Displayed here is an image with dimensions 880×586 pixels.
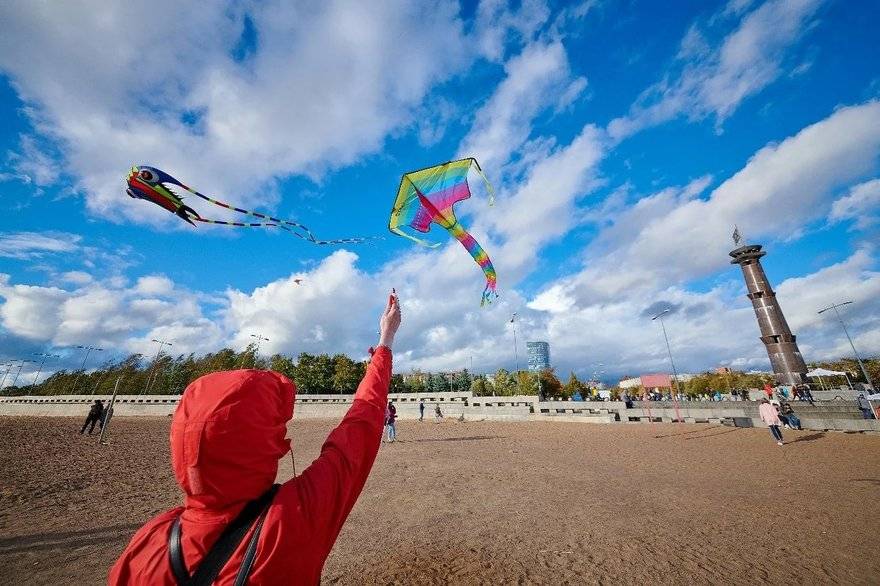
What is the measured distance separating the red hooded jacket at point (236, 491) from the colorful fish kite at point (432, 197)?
4.95 m

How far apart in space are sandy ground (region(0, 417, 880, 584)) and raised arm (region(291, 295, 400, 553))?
503cm

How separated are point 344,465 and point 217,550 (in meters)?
0.53

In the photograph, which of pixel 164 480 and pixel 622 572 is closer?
pixel 622 572

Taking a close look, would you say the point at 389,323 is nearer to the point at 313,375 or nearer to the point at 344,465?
the point at 344,465

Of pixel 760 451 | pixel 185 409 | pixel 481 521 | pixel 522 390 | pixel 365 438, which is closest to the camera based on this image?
pixel 185 409

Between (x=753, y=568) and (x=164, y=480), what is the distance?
1523cm

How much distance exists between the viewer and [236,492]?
1.42m

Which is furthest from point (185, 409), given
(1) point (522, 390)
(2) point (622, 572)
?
(1) point (522, 390)

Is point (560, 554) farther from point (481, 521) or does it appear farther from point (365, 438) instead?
point (365, 438)

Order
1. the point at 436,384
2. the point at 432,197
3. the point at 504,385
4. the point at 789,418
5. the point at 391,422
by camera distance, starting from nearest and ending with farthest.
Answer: the point at 432,197 < the point at 391,422 < the point at 789,418 < the point at 504,385 < the point at 436,384

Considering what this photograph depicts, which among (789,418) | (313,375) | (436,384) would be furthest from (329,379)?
(789,418)

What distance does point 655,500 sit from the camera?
30.4 ft

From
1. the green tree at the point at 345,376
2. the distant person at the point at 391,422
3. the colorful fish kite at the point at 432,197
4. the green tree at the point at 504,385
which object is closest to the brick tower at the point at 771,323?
the green tree at the point at 504,385

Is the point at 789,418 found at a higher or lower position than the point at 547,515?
higher
